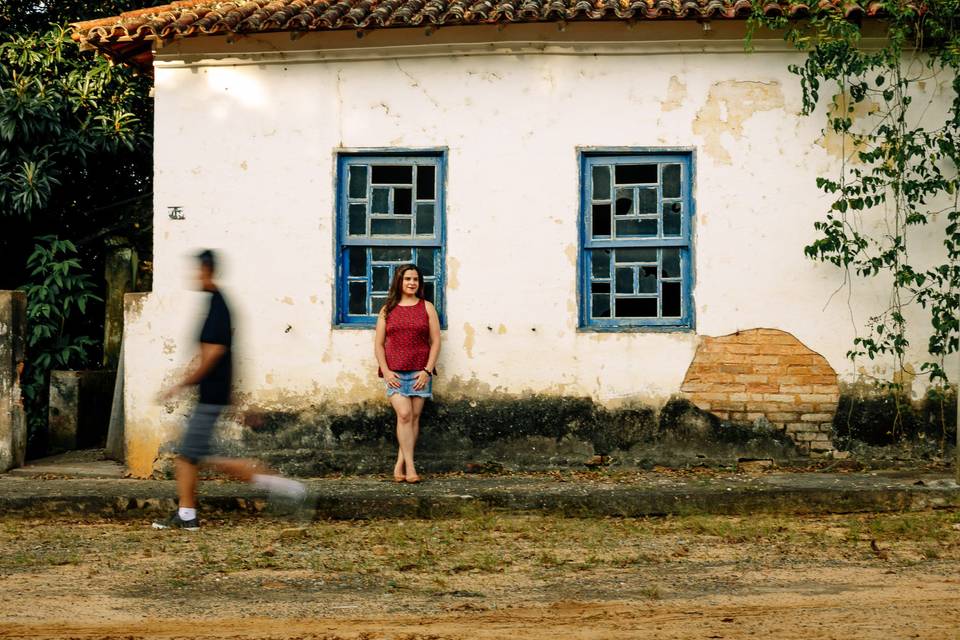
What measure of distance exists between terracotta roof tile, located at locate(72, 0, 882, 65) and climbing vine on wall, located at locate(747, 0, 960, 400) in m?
0.41

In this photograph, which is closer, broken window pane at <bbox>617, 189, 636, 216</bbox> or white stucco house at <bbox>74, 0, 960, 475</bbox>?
white stucco house at <bbox>74, 0, 960, 475</bbox>

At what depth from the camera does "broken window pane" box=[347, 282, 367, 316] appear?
9.62 metres

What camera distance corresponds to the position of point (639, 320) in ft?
30.9

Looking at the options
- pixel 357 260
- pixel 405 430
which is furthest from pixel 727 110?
pixel 405 430

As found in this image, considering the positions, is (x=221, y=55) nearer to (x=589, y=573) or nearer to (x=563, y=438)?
(x=563, y=438)

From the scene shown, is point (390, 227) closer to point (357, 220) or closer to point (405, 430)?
point (357, 220)

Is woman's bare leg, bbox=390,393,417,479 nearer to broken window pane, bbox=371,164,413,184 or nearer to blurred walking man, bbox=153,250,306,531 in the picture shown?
blurred walking man, bbox=153,250,306,531

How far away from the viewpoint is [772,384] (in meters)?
9.24

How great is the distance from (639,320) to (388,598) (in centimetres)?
435

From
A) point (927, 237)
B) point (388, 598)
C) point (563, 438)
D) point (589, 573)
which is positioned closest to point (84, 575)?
point (388, 598)

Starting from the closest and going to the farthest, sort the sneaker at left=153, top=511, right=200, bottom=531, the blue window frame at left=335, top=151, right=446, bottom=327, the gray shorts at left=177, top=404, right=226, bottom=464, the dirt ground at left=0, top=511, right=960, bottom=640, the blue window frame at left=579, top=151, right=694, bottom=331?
1. the dirt ground at left=0, top=511, right=960, bottom=640
2. the gray shorts at left=177, top=404, right=226, bottom=464
3. the sneaker at left=153, top=511, right=200, bottom=531
4. the blue window frame at left=579, top=151, right=694, bottom=331
5. the blue window frame at left=335, top=151, right=446, bottom=327

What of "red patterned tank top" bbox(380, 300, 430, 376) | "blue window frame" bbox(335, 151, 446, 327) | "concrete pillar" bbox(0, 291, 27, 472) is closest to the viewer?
"red patterned tank top" bbox(380, 300, 430, 376)

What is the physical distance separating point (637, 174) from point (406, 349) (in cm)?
238

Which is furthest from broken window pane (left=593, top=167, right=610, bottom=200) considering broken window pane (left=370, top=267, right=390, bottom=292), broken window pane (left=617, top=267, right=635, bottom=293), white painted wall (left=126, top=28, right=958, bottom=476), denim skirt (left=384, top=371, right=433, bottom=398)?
denim skirt (left=384, top=371, right=433, bottom=398)
